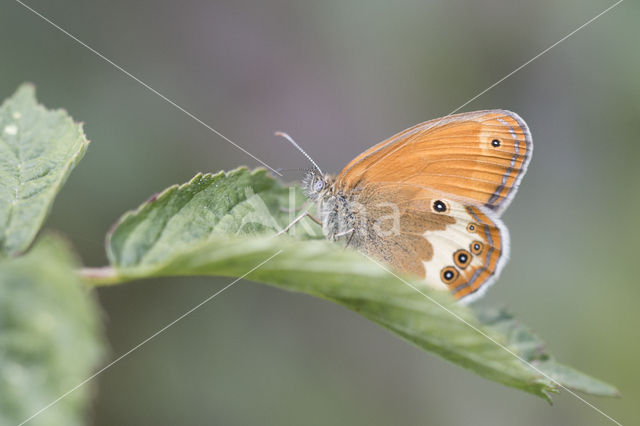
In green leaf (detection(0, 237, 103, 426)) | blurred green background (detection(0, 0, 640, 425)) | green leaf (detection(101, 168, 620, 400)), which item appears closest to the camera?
green leaf (detection(0, 237, 103, 426))

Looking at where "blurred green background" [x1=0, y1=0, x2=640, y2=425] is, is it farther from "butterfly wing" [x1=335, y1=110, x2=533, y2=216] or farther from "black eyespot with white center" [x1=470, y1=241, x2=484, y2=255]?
"black eyespot with white center" [x1=470, y1=241, x2=484, y2=255]

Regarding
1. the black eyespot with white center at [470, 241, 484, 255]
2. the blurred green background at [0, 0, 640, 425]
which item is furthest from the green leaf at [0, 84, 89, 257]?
the black eyespot with white center at [470, 241, 484, 255]

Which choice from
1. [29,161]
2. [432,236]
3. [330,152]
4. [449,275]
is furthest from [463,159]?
[330,152]

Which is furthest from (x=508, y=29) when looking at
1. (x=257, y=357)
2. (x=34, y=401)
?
(x=34, y=401)

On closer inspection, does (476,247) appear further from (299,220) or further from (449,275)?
(299,220)

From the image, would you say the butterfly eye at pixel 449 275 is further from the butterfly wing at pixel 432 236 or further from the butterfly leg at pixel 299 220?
the butterfly leg at pixel 299 220

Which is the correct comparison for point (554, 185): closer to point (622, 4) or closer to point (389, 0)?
point (622, 4)
